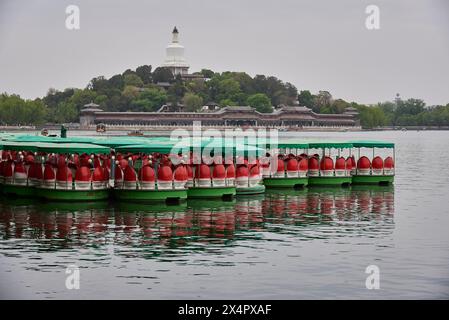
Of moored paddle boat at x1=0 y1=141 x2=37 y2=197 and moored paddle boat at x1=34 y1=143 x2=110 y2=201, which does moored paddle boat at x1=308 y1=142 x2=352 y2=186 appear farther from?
moored paddle boat at x1=0 y1=141 x2=37 y2=197

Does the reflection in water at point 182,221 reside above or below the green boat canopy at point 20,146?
below

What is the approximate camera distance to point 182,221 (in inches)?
1240

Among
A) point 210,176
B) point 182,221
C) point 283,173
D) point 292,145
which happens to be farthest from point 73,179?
point 292,145

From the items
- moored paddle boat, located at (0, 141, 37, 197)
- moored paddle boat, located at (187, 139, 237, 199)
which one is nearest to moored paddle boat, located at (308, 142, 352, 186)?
moored paddle boat, located at (187, 139, 237, 199)

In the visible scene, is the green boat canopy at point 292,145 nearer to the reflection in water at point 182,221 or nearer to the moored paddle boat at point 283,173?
the moored paddle boat at point 283,173

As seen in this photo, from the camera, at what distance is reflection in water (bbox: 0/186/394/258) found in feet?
88.7

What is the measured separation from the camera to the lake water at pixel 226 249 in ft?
68.8

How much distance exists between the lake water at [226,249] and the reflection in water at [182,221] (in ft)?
0.12

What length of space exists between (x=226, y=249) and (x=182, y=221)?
5889 mm

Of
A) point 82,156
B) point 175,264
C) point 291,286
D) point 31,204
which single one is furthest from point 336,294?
point 82,156

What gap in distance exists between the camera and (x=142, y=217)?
106 feet

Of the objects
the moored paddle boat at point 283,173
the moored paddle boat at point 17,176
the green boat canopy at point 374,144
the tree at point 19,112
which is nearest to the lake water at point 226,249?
the moored paddle boat at point 17,176
